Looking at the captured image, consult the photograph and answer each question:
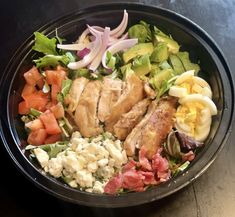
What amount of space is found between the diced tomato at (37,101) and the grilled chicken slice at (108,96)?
0.26 meters

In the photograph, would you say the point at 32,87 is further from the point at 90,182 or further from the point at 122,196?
the point at 122,196

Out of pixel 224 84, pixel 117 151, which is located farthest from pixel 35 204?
pixel 224 84

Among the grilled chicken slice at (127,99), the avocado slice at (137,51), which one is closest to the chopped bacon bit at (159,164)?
the grilled chicken slice at (127,99)

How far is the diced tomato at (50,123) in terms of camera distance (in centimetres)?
183

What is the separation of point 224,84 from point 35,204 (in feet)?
2.74

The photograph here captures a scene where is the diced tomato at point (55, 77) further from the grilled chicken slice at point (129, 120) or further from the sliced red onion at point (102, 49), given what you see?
the grilled chicken slice at point (129, 120)

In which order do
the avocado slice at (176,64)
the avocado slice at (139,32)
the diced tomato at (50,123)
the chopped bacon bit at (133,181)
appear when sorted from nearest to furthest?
the chopped bacon bit at (133,181), the diced tomato at (50,123), the avocado slice at (176,64), the avocado slice at (139,32)

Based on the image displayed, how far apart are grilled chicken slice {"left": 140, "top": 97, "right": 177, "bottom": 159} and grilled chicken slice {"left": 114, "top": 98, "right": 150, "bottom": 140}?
6 centimetres

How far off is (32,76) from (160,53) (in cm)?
55

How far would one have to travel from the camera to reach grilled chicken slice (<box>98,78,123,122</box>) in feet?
5.93

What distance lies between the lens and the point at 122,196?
155 centimetres

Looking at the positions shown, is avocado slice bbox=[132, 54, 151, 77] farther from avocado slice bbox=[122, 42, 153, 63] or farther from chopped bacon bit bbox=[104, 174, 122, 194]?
chopped bacon bit bbox=[104, 174, 122, 194]

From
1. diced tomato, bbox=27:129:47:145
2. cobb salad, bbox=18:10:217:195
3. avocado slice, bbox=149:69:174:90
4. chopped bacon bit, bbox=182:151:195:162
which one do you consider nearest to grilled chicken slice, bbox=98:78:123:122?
cobb salad, bbox=18:10:217:195

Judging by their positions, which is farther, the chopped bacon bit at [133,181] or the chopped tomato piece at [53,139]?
the chopped tomato piece at [53,139]
